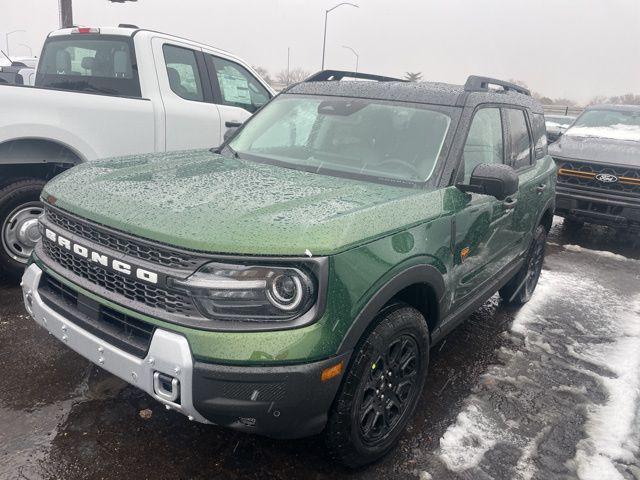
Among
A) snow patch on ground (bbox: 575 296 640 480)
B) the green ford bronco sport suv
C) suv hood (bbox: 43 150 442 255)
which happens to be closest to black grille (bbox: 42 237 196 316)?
the green ford bronco sport suv

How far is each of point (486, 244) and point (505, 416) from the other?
41.4 inches

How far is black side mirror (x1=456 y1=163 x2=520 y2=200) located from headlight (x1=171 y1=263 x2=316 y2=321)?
131 cm

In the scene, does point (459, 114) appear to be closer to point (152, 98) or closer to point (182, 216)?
point (182, 216)

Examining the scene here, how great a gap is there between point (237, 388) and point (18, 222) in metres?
3.10

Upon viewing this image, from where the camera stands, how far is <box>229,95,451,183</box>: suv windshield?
118 inches

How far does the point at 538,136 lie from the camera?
4.60m

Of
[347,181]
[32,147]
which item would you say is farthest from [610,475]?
[32,147]

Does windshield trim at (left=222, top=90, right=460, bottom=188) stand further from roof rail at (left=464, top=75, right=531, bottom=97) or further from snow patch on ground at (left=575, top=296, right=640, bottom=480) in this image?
snow patch on ground at (left=575, top=296, right=640, bottom=480)

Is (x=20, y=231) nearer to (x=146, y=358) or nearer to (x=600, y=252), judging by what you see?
(x=146, y=358)

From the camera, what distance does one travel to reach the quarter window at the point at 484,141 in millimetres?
3088

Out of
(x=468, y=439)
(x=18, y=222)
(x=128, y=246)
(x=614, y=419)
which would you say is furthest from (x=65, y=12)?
(x=614, y=419)

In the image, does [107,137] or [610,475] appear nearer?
[610,475]

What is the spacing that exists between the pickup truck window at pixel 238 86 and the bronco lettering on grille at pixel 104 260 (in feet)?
10.5

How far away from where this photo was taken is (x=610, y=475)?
2.67m
